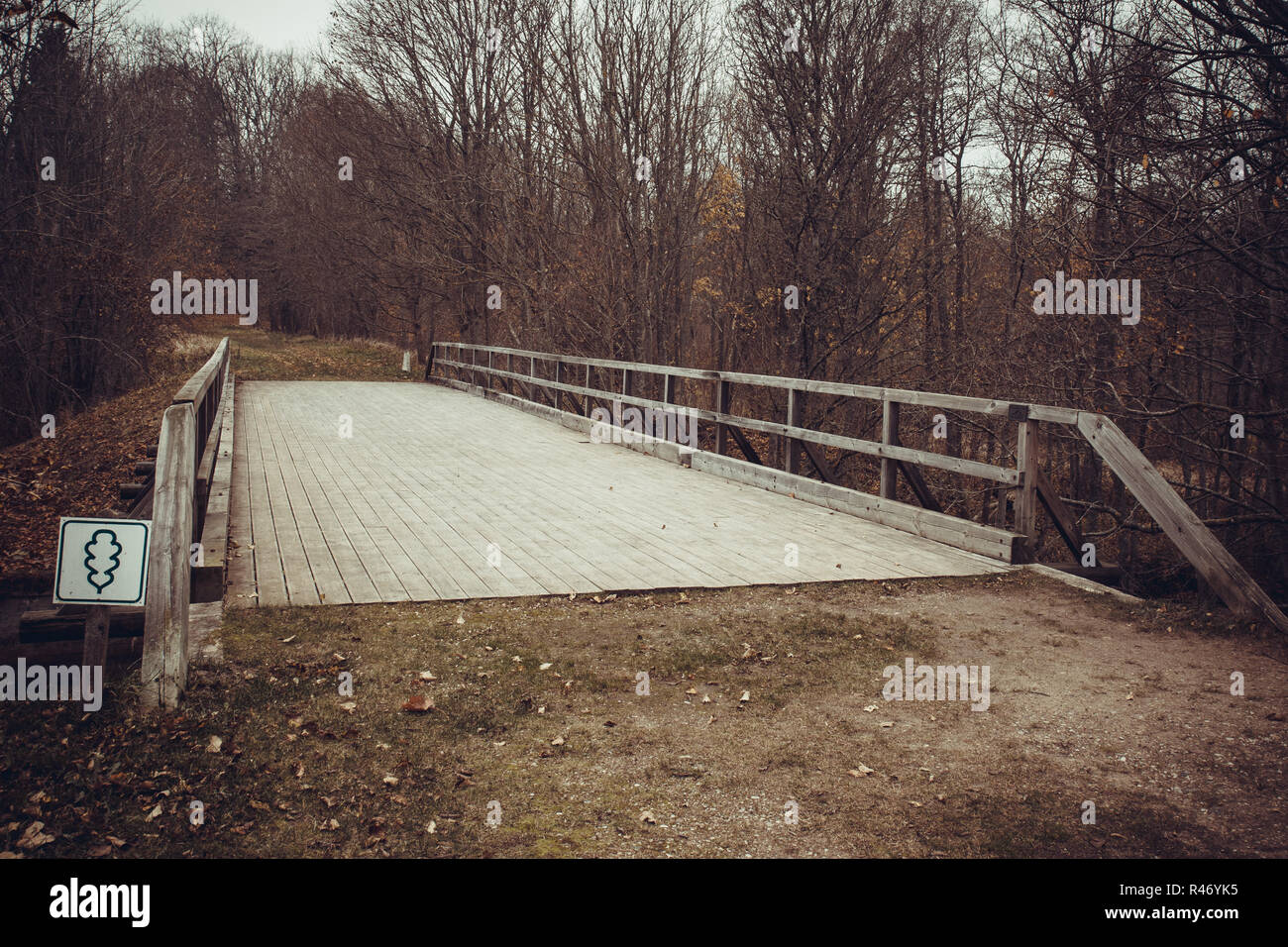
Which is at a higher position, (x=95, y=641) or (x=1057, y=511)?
(x=1057, y=511)

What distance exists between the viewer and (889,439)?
8.60 meters

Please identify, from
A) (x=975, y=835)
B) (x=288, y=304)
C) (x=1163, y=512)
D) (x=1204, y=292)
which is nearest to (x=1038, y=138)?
(x=1204, y=292)

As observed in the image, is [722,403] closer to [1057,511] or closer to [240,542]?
[1057,511]

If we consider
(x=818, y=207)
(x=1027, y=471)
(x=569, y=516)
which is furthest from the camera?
(x=818, y=207)

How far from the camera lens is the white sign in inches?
167

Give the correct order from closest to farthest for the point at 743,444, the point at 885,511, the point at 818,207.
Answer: the point at 885,511 → the point at 743,444 → the point at 818,207

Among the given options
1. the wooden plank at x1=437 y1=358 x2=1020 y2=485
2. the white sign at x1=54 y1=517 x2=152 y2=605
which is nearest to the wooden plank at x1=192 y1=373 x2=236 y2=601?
the white sign at x1=54 y1=517 x2=152 y2=605

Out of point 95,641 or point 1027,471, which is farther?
point 1027,471

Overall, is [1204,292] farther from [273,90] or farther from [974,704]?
[273,90]

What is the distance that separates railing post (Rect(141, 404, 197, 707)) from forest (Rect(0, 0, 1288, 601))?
4266mm

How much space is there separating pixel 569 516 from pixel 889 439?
2826 millimetres

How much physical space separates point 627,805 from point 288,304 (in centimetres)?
4713

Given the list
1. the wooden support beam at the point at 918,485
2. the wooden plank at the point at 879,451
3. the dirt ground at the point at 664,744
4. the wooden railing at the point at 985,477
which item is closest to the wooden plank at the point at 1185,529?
the wooden railing at the point at 985,477


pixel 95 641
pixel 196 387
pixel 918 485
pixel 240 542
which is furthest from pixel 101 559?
pixel 918 485
